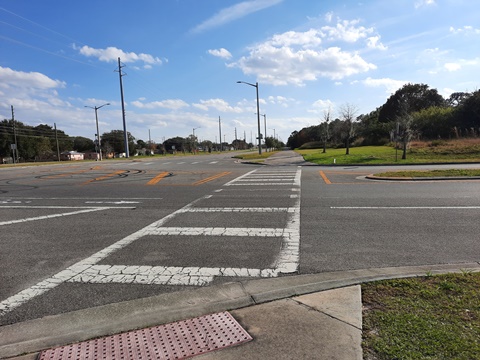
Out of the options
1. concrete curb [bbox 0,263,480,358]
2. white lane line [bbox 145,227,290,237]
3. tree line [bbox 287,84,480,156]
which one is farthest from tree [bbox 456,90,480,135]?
concrete curb [bbox 0,263,480,358]

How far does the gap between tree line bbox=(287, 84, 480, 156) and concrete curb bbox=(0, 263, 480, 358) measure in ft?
76.5

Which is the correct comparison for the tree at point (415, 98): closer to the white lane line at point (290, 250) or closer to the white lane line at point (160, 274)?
the white lane line at point (290, 250)

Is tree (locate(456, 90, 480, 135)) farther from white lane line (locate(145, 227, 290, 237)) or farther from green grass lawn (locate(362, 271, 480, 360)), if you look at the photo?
green grass lawn (locate(362, 271, 480, 360))

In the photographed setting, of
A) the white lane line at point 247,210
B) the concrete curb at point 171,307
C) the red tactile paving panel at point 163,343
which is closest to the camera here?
the red tactile paving panel at point 163,343

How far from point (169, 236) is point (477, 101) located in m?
58.8

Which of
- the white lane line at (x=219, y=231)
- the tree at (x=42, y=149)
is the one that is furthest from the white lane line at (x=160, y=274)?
the tree at (x=42, y=149)

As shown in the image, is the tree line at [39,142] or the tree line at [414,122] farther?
the tree line at [39,142]

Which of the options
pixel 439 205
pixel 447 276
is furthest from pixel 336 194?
pixel 447 276

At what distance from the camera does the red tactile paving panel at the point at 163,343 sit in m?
2.80

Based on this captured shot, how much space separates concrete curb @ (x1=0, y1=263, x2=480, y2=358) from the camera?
3121mm

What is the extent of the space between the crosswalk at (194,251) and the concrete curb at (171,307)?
377 millimetres

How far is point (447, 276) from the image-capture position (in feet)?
13.2

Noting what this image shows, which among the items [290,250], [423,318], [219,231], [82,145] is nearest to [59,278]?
[219,231]

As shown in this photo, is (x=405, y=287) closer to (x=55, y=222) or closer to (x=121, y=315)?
(x=121, y=315)
